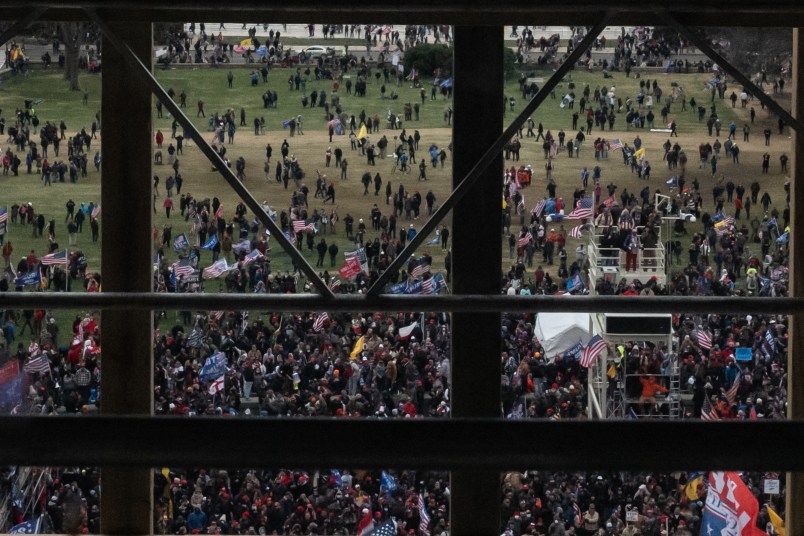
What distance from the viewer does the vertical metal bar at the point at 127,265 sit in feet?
17.0

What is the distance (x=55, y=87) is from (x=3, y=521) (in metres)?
29.2

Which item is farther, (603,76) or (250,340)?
(603,76)

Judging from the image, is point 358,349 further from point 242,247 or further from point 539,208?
point 539,208

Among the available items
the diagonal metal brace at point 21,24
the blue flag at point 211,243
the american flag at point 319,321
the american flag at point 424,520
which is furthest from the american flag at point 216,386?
the diagonal metal brace at point 21,24

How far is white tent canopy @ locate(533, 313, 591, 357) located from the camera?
21219 mm

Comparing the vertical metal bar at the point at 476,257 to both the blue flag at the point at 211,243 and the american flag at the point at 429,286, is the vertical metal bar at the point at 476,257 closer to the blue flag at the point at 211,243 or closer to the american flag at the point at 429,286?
the american flag at the point at 429,286

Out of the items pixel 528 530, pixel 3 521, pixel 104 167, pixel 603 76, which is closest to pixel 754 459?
Result: pixel 104 167

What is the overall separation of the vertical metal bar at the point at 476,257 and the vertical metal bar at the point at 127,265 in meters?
1.29

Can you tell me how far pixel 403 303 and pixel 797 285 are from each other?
6.14 ft

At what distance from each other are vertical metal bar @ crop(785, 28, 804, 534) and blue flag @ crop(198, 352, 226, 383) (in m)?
15.7

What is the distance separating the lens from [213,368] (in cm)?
2061

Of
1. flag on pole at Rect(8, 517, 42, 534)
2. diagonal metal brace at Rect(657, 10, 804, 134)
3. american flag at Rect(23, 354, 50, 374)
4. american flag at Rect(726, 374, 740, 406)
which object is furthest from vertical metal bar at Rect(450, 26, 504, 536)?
american flag at Rect(23, 354, 50, 374)

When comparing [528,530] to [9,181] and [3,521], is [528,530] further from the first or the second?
[9,181]

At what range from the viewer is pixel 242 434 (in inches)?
127
